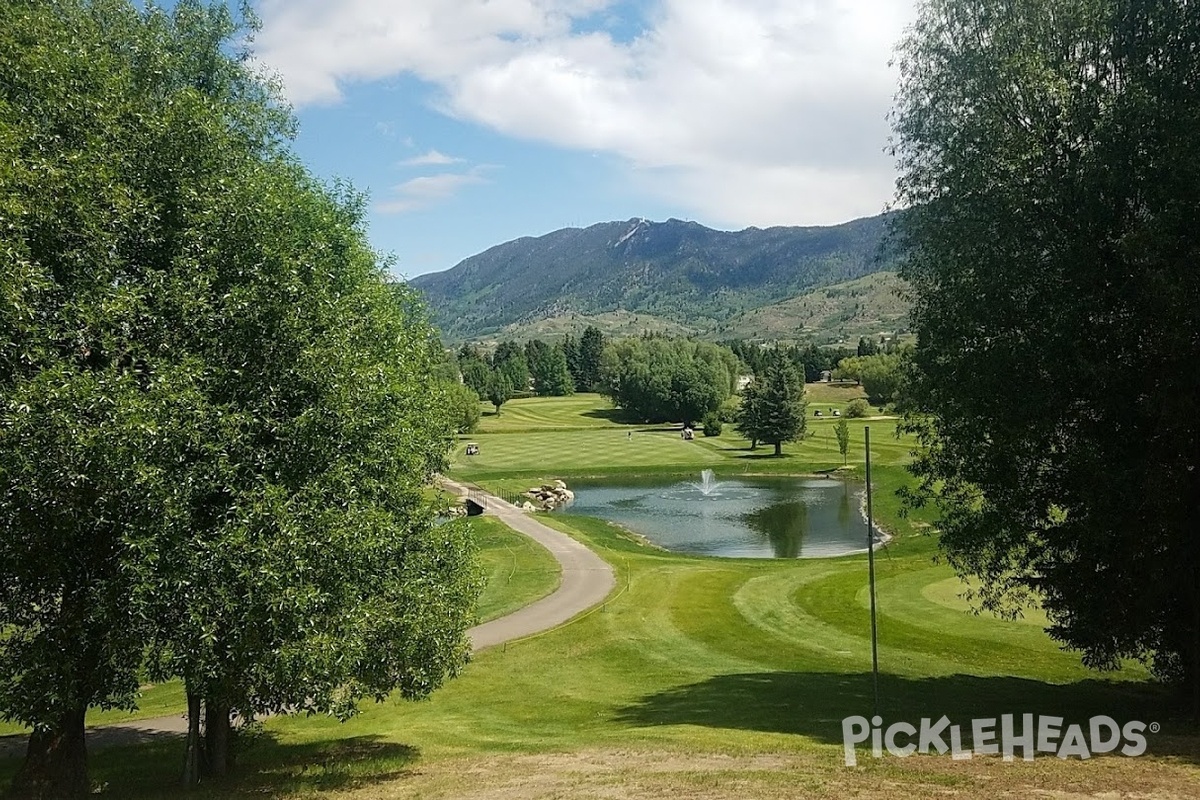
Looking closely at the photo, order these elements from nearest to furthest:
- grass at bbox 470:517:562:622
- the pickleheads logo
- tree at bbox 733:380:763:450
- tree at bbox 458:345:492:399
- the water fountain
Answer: the pickleheads logo < grass at bbox 470:517:562:622 < the water fountain < tree at bbox 733:380:763:450 < tree at bbox 458:345:492:399

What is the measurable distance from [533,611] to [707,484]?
5323 cm

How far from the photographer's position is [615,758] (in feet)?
49.2

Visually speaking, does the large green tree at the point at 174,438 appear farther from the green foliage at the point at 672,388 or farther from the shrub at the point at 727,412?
the green foliage at the point at 672,388

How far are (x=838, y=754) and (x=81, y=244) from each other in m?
14.7

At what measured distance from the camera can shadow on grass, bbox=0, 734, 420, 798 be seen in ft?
46.5

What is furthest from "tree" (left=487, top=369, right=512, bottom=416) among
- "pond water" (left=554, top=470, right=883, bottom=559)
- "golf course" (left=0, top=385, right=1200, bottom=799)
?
"golf course" (left=0, top=385, right=1200, bottom=799)

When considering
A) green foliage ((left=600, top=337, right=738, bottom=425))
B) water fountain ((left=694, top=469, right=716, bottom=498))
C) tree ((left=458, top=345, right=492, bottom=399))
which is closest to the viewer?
water fountain ((left=694, top=469, right=716, bottom=498))

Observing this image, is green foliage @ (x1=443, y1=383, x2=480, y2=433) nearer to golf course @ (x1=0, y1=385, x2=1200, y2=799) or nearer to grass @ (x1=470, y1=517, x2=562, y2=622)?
golf course @ (x1=0, y1=385, x2=1200, y2=799)

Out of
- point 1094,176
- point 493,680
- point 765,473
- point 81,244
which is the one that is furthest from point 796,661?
point 765,473

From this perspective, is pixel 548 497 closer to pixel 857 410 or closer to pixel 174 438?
pixel 174 438

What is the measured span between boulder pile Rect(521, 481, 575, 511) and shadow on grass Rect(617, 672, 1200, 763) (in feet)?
149

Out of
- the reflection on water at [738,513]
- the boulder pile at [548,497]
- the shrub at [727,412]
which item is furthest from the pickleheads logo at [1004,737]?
the shrub at [727,412]

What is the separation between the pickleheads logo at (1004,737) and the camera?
1448cm

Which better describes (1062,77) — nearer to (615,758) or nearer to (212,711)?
(615,758)
